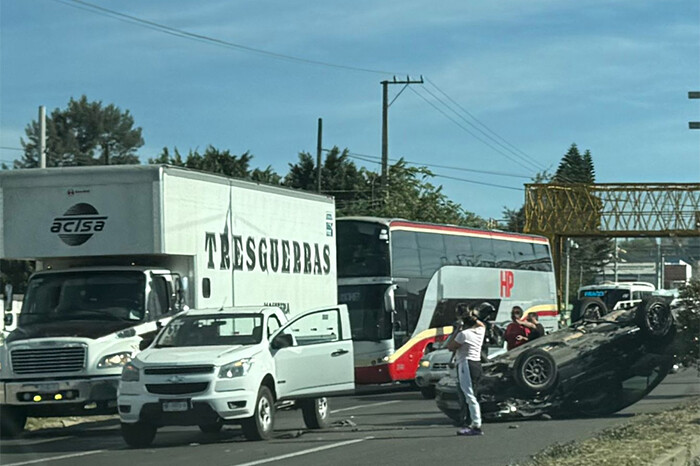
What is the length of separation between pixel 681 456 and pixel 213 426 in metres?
6.53

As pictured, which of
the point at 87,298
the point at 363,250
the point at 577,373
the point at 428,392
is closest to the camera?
the point at 577,373

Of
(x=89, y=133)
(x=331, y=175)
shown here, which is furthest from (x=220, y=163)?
(x=89, y=133)

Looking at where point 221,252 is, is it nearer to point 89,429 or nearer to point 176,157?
point 89,429

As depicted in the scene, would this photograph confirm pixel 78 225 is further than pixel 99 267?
No

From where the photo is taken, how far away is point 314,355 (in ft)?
55.8

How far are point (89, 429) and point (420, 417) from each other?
5.64 m

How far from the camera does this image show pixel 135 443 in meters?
15.7

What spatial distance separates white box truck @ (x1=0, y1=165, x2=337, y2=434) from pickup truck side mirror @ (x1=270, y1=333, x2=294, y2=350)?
279 centimetres

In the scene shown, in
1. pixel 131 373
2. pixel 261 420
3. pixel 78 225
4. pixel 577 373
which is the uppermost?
pixel 78 225

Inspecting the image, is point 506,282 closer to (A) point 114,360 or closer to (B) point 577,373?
(B) point 577,373

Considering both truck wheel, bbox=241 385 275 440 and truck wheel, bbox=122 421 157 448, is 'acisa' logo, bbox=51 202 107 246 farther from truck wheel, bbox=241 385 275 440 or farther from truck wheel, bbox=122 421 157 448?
truck wheel, bbox=241 385 275 440

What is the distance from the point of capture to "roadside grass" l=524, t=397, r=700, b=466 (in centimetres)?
1166

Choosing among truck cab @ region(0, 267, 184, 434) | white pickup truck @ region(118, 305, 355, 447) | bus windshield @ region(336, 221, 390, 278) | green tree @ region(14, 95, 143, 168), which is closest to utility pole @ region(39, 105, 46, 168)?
bus windshield @ region(336, 221, 390, 278)

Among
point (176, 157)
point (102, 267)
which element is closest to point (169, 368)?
point (102, 267)
